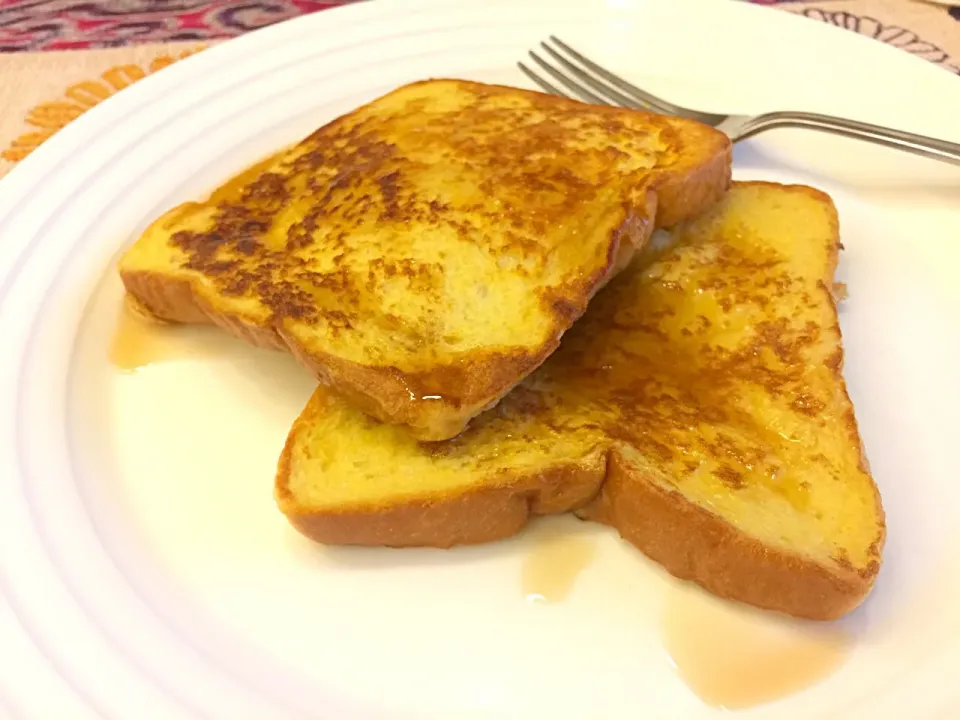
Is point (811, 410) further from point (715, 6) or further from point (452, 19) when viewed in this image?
point (452, 19)

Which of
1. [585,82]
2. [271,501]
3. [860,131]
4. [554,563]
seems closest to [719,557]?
[554,563]

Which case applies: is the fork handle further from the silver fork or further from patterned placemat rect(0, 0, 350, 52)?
patterned placemat rect(0, 0, 350, 52)

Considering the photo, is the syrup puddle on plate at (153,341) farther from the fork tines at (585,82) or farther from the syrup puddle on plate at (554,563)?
the fork tines at (585,82)

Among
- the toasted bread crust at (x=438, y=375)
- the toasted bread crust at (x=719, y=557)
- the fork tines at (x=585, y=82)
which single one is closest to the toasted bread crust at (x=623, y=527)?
the toasted bread crust at (x=719, y=557)

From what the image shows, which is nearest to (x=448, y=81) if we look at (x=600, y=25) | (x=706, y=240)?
(x=600, y=25)

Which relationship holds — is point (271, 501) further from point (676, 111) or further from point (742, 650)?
point (676, 111)

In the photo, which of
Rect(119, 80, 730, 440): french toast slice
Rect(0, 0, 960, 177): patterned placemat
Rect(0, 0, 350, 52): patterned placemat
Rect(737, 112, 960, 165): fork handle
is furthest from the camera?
Rect(0, 0, 350, 52): patterned placemat

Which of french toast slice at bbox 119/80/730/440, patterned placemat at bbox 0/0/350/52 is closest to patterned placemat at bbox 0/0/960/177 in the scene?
patterned placemat at bbox 0/0/350/52
